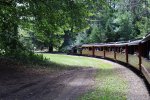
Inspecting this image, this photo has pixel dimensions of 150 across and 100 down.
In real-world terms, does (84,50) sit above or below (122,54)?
below

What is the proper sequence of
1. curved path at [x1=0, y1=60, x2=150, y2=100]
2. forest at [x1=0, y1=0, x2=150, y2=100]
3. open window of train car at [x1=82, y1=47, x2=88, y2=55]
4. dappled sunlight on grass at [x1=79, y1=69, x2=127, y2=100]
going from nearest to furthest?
1. dappled sunlight on grass at [x1=79, y1=69, x2=127, y2=100]
2. curved path at [x1=0, y1=60, x2=150, y2=100]
3. forest at [x1=0, y1=0, x2=150, y2=100]
4. open window of train car at [x1=82, y1=47, x2=88, y2=55]

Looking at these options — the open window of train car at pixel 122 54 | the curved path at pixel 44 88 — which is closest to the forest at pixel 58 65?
the curved path at pixel 44 88

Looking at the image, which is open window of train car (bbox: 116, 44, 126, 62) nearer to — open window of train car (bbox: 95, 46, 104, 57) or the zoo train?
the zoo train

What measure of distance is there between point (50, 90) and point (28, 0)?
10.2 meters

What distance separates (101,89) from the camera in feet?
57.0

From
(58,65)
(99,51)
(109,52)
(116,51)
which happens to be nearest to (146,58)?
(58,65)

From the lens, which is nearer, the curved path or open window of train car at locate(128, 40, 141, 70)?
the curved path

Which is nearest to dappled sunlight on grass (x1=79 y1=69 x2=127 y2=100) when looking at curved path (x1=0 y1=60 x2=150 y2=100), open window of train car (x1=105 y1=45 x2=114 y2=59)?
curved path (x1=0 y1=60 x2=150 y2=100)

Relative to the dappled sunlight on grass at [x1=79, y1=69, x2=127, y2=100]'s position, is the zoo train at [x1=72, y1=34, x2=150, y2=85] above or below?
above

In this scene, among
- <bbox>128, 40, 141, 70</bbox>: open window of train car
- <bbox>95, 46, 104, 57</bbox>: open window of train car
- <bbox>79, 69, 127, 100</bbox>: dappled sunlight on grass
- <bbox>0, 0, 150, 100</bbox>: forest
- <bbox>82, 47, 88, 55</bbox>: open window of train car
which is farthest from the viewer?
<bbox>82, 47, 88, 55</bbox>: open window of train car

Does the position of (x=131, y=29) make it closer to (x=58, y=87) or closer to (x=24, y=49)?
(x=24, y=49)

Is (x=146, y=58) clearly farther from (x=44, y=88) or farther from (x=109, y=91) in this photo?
(x=44, y=88)

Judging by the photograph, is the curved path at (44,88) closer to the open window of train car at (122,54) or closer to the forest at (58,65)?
the forest at (58,65)

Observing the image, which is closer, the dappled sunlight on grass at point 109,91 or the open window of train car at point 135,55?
the dappled sunlight on grass at point 109,91
